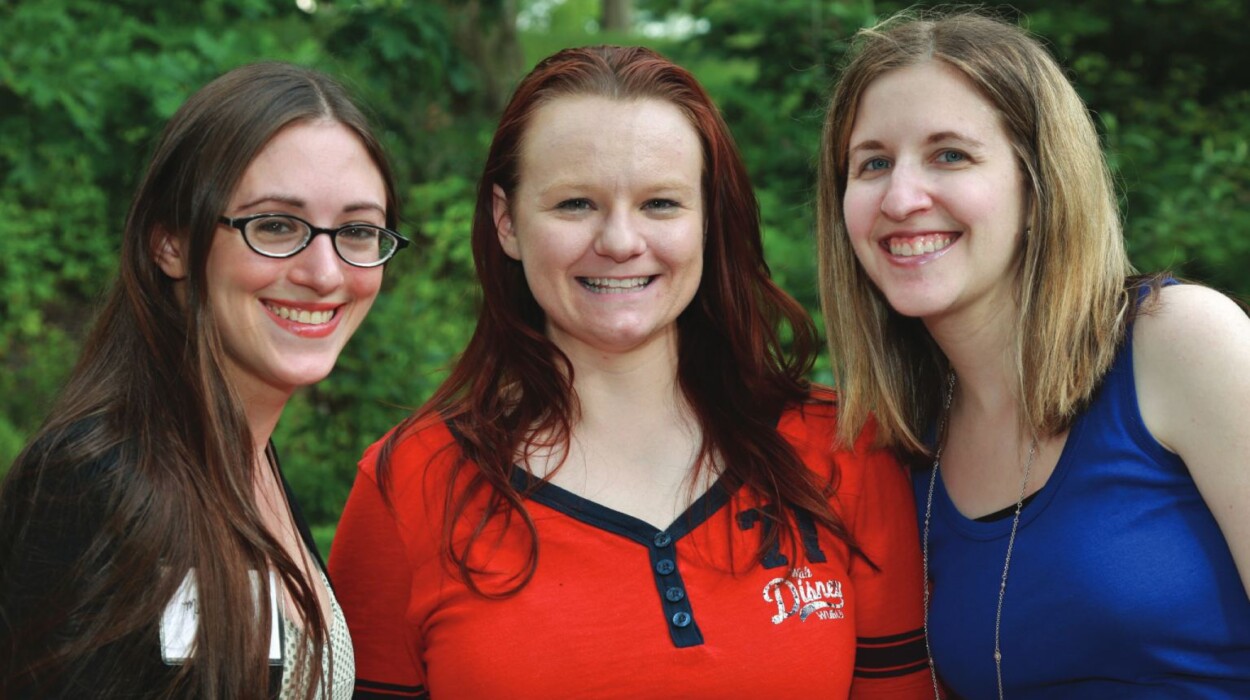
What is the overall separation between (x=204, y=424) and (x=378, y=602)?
0.60 metres

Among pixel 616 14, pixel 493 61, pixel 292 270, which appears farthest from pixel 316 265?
pixel 616 14

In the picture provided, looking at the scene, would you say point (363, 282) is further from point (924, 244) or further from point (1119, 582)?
point (1119, 582)

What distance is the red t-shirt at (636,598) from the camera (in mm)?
2398

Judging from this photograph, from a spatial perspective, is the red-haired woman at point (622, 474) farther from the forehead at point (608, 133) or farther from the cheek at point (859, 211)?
the cheek at point (859, 211)

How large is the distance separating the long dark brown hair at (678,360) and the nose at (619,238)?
231mm

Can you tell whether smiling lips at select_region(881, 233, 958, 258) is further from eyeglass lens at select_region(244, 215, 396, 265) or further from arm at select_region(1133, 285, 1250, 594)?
eyeglass lens at select_region(244, 215, 396, 265)

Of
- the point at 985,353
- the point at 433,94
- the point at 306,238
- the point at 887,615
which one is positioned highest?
the point at 433,94

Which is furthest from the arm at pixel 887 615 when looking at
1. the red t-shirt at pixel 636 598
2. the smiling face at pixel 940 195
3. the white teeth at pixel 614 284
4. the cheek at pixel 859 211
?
the white teeth at pixel 614 284

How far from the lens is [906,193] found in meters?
2.53

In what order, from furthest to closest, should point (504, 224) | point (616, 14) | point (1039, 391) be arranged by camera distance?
point (616, 14) → point (504, 224) → point (1039, 391)

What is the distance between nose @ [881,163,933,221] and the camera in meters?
2.52

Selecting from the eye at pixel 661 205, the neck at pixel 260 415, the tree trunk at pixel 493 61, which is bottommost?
the neck at pixel 260 415

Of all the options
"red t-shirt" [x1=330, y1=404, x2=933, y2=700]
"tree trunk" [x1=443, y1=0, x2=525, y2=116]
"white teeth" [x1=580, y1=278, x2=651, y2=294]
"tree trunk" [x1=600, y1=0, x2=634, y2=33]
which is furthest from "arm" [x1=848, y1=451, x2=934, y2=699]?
"tree trunk" [x1=600, y1=0, x2=634, y2=33]

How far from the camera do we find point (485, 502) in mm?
2586
